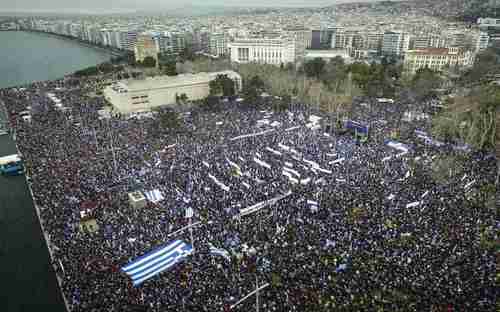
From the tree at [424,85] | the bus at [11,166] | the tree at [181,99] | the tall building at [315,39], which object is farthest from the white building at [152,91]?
the tall building at [315,39]

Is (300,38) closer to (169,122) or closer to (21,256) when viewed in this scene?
(169,122)

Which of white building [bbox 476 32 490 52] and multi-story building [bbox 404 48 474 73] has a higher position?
white building [bbox 476 32 490 52]

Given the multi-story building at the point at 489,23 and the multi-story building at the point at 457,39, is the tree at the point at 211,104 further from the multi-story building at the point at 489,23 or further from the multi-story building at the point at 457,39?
the multi-story building at the point at 489,23

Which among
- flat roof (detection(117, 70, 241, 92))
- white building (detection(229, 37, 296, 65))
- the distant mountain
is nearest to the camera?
flat roof (detection(117, 70, 241, 92))

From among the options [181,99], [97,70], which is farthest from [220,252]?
[97,70]

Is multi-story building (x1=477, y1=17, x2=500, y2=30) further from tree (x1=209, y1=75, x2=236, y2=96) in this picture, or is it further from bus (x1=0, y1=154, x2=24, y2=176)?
bus (x1=0, y1=154, x2=24, y2=176)

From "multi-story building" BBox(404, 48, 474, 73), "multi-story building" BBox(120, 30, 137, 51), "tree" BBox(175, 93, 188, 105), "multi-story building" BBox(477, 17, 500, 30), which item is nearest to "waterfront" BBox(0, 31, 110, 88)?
"multi-story building" BBox(120, 30, 137, 51)
